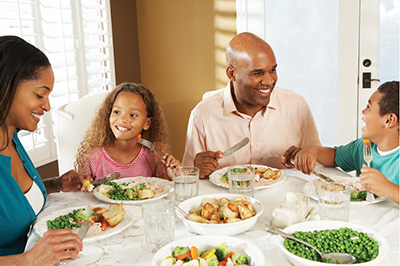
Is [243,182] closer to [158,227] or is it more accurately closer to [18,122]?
[158,227]

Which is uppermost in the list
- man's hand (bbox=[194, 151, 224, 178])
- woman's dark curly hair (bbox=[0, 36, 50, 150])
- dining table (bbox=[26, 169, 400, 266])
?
woman's dark curly hair (bbox=[0, 36, 50, 150])

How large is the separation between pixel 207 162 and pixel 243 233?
0.67m

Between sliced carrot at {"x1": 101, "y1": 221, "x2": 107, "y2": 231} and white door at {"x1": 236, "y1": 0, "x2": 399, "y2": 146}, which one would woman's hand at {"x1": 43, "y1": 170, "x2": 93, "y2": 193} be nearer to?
sliced carrot at {"x1": 101, "y1": 221, "x2": 107, "y2": 231}

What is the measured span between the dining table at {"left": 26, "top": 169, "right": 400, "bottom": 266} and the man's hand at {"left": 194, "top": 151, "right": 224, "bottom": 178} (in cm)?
17

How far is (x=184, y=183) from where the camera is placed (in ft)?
4.93

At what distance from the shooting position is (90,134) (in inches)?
88.4

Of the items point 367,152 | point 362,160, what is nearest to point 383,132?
point 367,152

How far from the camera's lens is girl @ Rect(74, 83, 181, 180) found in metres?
2.14

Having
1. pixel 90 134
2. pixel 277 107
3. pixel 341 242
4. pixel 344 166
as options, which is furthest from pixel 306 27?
pixel 341 242

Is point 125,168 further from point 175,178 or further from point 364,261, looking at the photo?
point 364,261

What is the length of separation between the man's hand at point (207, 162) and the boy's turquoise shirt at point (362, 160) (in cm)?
54

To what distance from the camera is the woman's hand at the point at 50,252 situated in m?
1.08

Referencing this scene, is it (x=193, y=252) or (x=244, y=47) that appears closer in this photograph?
(x=193, y=252)

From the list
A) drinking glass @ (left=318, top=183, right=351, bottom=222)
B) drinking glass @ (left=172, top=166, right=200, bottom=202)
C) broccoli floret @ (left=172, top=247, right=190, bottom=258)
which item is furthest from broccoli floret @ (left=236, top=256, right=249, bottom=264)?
drinking glass @ (left=172, top=166, right=200, bottom=202)
